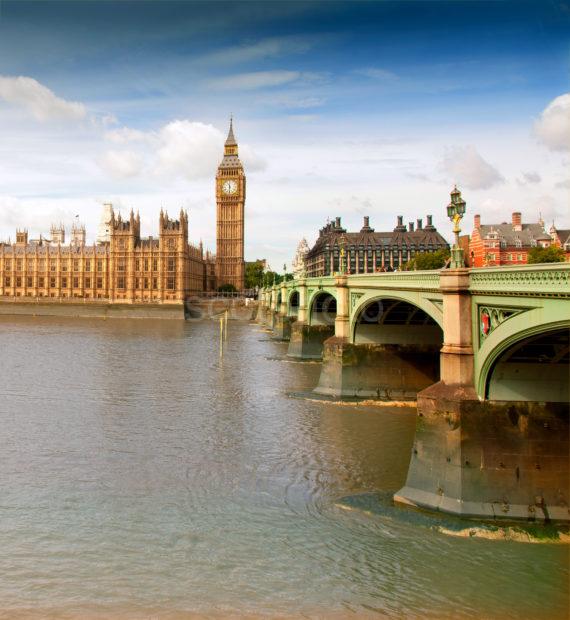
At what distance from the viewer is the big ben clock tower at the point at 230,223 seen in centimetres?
15375

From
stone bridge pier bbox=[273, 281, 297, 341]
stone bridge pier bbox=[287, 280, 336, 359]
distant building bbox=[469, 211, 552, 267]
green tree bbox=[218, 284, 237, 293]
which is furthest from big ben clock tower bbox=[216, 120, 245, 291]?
stone bridge pier bbox=[287, 280, 336, 359]

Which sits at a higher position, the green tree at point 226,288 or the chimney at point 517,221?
the chimney at point 517,221

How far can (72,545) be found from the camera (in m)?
13.8

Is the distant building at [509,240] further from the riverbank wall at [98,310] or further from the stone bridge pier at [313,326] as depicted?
the riverbank wall at [98,310]

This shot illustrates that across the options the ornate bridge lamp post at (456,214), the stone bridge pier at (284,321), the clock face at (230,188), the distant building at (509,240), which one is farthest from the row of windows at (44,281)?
the ornate bridge lamp post at (456,214)

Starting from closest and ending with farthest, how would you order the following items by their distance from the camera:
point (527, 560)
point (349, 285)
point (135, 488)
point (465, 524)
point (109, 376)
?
1. point (527, 560)
2. point (465, 524)
3. point (135, 488)
4. point (349, 285)
5. point (109, 376)

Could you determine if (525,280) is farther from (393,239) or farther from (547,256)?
(393,239)

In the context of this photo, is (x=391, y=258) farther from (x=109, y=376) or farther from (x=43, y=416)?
(x=43, y=416)

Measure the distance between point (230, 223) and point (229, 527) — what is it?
145158 millimetres

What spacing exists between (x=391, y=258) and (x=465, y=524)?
429ft

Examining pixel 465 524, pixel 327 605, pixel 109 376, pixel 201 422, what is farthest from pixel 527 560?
pixel 109 376

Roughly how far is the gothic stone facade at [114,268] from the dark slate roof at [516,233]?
57.7 metres

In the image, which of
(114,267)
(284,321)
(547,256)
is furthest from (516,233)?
(114,267)

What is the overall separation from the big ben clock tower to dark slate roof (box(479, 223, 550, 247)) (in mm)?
71021
